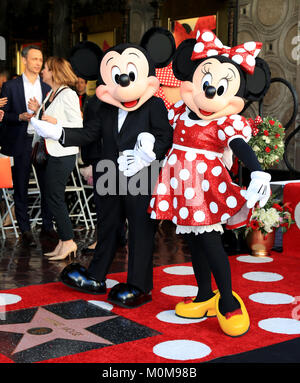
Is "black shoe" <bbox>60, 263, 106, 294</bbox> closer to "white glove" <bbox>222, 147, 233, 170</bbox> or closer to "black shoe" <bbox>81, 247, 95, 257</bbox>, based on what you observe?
"white glove" <bbox>222, 147, 233, 170</bbox>

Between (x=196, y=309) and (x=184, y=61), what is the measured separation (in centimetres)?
131

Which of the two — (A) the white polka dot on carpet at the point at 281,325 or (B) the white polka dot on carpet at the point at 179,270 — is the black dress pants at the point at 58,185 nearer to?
(B) the white polka dot on carpet at the point at 179,270

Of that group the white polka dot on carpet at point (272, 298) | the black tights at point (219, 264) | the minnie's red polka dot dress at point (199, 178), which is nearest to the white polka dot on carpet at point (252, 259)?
the white polka dot on carpet at point (272, 298)

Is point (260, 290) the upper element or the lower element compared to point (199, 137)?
lower

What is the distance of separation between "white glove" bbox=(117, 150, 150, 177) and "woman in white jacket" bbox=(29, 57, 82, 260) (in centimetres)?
123

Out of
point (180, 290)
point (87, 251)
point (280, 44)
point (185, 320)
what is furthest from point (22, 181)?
point (280, 44)

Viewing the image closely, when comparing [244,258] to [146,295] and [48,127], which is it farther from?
[48,127]

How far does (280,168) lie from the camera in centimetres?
709

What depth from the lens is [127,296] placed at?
10.7ft

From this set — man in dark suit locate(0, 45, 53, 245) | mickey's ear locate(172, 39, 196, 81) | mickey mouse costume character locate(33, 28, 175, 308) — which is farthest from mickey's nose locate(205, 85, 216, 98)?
man in dark suit locate(0, 45, 53, 245)

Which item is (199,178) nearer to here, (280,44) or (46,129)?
(46,129)
